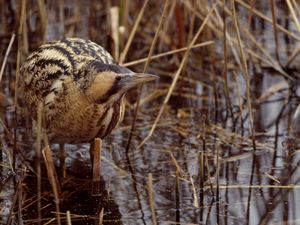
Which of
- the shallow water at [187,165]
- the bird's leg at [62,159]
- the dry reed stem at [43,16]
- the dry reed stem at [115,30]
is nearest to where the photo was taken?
the shallow water at [187,165]

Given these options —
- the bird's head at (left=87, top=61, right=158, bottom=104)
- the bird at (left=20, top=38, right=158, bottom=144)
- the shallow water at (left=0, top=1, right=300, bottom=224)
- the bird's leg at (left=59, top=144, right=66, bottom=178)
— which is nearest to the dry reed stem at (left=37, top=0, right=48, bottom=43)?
the shallow water at (left=0, top=1, right=300, bottom=224)

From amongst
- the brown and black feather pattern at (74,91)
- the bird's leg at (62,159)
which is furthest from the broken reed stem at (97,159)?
the bird's leg at (62,159)

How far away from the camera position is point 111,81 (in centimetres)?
349

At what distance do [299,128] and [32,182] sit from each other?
1.69 meters

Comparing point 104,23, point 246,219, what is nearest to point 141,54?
point 104,23

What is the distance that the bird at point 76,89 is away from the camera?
139 inches

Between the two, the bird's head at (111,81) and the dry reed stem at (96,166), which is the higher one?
the bird's head at (111,81)

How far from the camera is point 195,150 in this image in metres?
4.35

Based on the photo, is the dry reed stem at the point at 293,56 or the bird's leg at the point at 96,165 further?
the dry reed stem at the point at 293,56

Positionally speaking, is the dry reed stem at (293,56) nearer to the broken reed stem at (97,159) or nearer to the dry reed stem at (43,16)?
the dry reed stem at (43,16)

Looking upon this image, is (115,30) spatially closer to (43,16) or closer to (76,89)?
(43,16)

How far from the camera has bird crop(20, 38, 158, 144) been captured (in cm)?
353

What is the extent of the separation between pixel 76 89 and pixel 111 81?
267mm

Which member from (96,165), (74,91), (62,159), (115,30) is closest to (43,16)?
(115,30)
